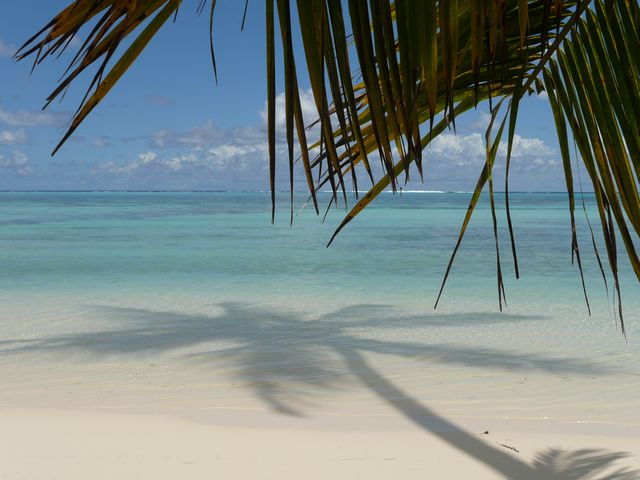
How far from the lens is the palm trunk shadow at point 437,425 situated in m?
2.92

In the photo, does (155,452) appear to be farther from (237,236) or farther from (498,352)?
(237,236)

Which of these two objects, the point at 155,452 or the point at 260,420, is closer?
the point at 155,452

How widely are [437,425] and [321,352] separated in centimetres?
187

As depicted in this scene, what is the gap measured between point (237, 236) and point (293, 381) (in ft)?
48.1

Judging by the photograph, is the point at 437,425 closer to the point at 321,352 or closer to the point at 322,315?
the point at 321,352

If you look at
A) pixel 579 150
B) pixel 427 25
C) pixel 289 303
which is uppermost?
pixel 427 25

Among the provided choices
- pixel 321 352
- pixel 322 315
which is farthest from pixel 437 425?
pixel 322 315

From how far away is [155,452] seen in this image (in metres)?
3.03

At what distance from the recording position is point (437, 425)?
3543mm

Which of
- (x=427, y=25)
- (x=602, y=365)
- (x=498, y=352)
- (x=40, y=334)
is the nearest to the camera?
(x=427, y=25)

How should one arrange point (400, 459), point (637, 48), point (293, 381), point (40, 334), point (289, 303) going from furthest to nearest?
point (289, 303), point (40, 334), point (293, 381), point (400, 459), point (637, 48)

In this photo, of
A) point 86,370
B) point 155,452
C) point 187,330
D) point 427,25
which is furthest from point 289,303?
point 427,25

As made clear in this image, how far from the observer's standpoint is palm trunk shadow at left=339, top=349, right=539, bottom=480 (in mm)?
2918

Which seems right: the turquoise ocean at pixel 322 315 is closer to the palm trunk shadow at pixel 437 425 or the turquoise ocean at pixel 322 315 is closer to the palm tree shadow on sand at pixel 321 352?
the palm tree shadow on sand at pixel 321 352
